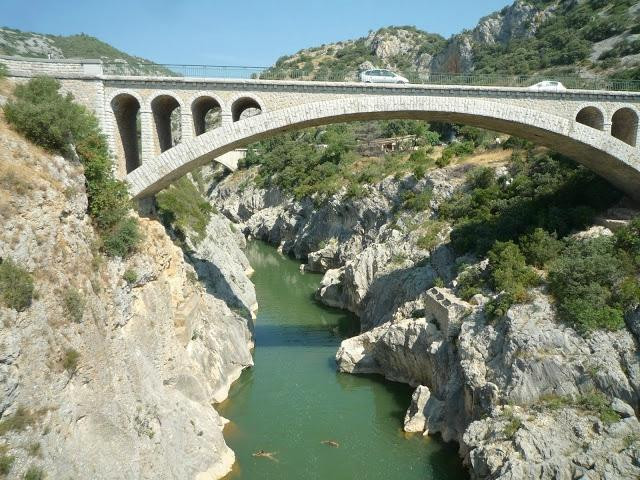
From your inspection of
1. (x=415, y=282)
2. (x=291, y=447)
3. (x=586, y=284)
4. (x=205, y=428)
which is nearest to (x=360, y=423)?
(x=291, y=447)

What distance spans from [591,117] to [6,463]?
20137 mm

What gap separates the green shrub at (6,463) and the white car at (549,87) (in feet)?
57.9

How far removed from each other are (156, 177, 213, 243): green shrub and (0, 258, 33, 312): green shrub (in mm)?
12592

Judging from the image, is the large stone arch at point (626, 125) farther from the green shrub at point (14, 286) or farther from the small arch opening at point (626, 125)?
Answer: the green shrub at point (14, 286)

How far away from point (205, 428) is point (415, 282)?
10853 millimetres

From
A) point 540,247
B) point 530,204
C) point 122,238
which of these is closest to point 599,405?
point 540,247

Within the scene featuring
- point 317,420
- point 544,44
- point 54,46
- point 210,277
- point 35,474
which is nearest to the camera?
point 35,474

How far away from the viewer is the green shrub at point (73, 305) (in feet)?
35.0

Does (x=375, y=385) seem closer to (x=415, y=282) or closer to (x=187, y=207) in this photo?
(x=415, y=282)

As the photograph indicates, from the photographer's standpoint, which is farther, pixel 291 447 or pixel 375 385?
pixel 375 385

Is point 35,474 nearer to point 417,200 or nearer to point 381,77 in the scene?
point 381,77

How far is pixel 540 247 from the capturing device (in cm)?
1681

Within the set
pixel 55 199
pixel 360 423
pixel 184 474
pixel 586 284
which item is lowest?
pixel 360 423

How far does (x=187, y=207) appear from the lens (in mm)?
26203
